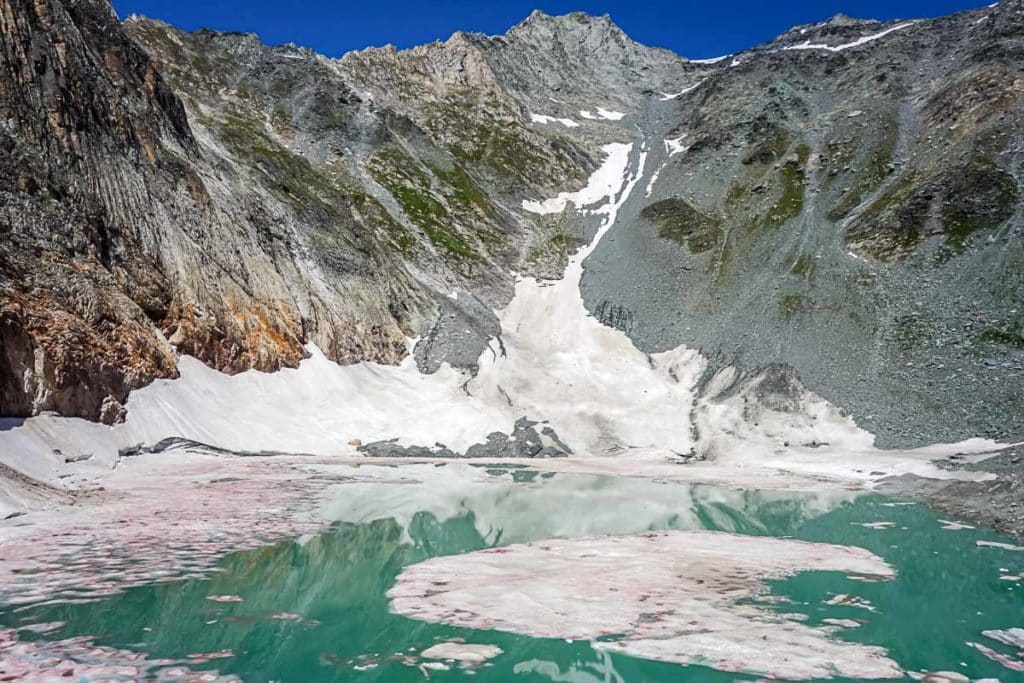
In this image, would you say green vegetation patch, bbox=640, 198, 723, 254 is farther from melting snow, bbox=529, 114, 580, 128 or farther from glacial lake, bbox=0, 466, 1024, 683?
glacial lake, bbox=0, 466, 1024, 683

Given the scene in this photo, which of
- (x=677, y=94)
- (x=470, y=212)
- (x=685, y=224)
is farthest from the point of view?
(x=677, y=94)

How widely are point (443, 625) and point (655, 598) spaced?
366 centimetres

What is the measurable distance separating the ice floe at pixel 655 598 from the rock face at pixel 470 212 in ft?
57.8

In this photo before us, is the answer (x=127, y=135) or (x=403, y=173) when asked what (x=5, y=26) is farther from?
(x=403, y=173)

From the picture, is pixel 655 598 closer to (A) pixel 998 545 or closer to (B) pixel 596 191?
(A) pixel 998 545

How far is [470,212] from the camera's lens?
6619 centimetres

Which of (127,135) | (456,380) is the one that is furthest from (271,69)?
(456,380)

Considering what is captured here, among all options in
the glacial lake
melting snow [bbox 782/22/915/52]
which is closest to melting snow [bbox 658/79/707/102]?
melting snow [bbox 782/22/915/52]

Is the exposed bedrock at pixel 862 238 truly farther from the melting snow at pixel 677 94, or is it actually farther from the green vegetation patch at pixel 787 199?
the melting snow at pixel 677 94

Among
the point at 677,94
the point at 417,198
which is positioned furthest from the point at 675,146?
the point at 417,198

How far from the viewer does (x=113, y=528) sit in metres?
14.5

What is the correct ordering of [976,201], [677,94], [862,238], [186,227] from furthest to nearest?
[677,94] < [862,238] < [976,201] < [186,227]

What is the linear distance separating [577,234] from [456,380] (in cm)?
2868

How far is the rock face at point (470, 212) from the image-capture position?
28422mm
